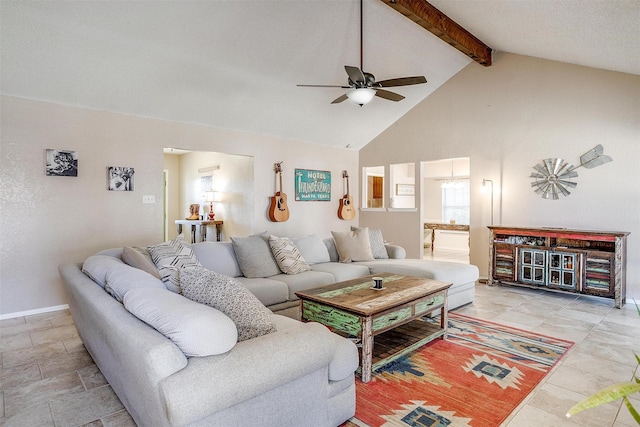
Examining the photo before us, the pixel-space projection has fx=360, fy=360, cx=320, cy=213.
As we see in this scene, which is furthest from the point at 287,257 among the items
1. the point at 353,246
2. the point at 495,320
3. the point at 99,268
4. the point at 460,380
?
the point at 495,320

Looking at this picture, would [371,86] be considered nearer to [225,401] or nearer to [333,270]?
[333,270]

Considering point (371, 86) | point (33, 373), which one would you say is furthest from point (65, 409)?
point (371, 86)

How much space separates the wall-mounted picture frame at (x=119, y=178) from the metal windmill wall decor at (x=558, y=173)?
5.67 meters

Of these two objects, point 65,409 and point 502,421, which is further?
point 65,409

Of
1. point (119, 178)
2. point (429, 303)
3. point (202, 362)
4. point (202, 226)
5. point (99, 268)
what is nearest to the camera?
point (202, 362)

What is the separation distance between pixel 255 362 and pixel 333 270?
2.64 metres

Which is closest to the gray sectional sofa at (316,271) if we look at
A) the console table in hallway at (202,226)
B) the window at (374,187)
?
the console table in hallway at (202,226)

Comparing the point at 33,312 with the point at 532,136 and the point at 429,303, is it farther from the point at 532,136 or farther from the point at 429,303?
the point at 532,136

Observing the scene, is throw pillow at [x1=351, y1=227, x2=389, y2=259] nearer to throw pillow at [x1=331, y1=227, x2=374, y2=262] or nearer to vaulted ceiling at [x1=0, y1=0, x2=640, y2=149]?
throw pillow at [x1=331, y1=227, x2=374, y2=262]

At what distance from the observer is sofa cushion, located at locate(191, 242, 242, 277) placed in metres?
3.62

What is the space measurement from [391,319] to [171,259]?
1.85 meters

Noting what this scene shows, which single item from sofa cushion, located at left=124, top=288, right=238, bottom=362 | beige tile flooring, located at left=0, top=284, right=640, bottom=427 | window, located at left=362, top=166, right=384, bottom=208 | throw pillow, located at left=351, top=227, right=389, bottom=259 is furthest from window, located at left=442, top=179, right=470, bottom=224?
sofa cushion, located at left=124, top=288, right=238, bottom=362

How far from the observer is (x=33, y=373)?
2613 mm

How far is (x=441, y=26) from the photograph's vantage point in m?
4.47
